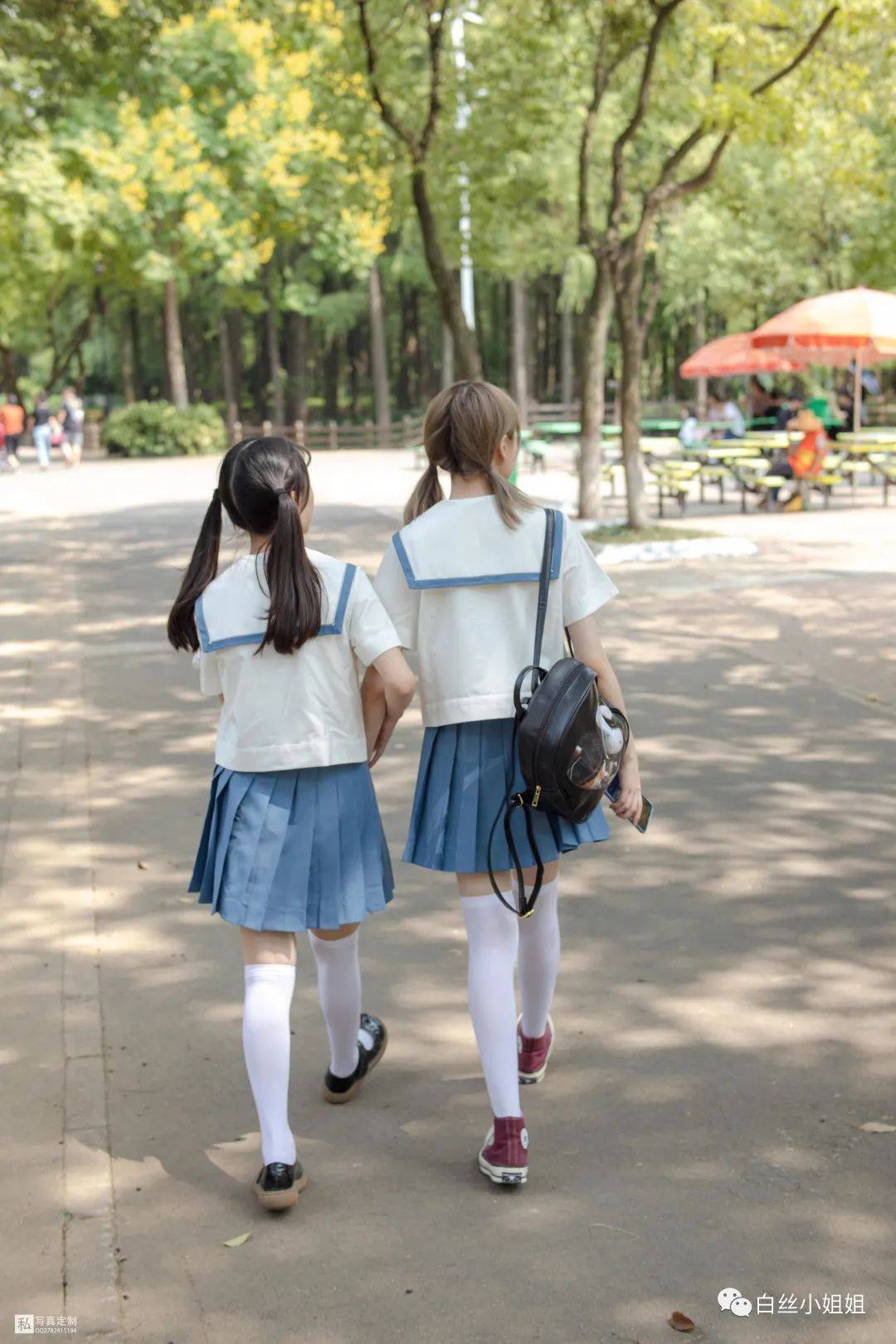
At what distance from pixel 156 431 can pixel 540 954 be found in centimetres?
3908

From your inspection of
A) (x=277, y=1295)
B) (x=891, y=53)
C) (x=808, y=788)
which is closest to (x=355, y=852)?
(x=277, y=1295)

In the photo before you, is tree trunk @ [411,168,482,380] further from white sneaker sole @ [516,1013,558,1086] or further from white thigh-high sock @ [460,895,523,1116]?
white thigh-high sock @ [460,895,523,1116]

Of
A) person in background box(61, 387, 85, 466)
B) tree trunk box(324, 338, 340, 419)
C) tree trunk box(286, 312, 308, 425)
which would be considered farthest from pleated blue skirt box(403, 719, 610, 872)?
tree trunk box(324, 338, 340, 419)

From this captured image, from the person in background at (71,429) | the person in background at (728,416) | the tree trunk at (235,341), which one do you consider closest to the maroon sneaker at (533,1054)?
the person in background at (728,416)

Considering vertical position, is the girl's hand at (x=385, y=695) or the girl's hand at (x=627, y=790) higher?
the girl's hand at (x=385, y=695)

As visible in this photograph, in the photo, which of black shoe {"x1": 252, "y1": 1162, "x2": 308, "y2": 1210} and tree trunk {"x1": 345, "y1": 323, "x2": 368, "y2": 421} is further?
tree trunk {"x1": 345, "y1": 323, "x2": 368, "y2": 421}

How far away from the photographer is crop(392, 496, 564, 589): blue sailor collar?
3.69 metres

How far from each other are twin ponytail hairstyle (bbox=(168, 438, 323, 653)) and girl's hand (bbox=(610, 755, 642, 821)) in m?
0.82

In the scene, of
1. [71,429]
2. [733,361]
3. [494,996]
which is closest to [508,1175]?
[494,996]

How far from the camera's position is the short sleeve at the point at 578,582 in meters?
3.73

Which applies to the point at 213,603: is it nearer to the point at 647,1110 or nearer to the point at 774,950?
the point at 647,1110

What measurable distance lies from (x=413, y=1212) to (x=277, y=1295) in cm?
43

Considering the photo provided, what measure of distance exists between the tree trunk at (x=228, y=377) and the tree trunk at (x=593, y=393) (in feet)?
98.4

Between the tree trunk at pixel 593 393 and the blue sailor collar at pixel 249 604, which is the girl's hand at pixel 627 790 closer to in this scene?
the blue sailor collar at pixel 249 604
